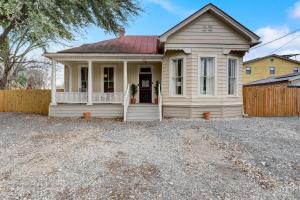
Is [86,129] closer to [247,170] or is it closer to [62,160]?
[62,160]

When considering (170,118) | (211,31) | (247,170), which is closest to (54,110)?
(170,118)

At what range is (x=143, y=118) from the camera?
1296 centimetres

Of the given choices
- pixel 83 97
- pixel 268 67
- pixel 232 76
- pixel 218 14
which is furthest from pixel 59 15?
pixel 268 67

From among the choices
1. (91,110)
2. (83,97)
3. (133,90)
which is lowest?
(91,110)

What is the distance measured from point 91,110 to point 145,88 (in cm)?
357

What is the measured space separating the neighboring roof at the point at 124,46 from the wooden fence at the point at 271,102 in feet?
19.7

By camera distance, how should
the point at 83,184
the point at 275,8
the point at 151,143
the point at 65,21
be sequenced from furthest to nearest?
the point at 275,8 < the point at 65,21 < the point at 151,143 < the point at 83,184

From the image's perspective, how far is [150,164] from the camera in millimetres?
5941

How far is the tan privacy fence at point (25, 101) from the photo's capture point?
1784 centimetres

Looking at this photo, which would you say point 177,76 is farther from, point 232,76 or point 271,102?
point 271,102

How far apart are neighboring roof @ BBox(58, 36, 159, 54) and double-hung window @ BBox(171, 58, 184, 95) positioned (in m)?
1.59

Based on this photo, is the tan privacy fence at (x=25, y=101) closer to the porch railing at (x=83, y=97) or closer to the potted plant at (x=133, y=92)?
the porch railing at (x=83, y=97)

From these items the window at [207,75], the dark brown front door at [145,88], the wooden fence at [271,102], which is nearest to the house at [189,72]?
the window at [207,75]

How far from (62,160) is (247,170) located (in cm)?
420
